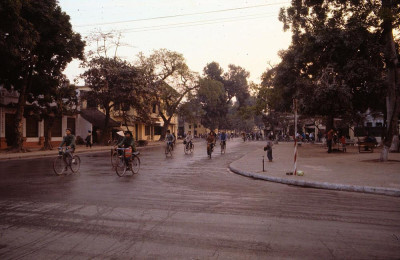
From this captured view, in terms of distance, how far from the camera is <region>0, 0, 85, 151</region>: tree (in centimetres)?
2048

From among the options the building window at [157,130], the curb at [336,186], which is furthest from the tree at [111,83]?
the curb at [336,186]

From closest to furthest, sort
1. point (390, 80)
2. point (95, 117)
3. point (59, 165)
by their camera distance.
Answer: point (59, 165) → point (390, 80) → point (95, 117)

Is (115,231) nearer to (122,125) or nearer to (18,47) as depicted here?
(18,47)

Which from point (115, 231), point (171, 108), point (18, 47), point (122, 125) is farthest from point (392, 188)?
point (171, 108)

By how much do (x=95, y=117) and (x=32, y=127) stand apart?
1103 centimetres

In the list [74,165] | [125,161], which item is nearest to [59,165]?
[74,165]

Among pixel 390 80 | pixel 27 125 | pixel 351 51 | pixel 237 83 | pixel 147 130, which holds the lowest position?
pixel 147 130

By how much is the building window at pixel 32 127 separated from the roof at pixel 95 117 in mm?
7930

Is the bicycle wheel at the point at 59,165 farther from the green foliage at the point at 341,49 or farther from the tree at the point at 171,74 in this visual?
the tree at the point at 171,74

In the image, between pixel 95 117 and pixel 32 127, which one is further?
pixel 95 117

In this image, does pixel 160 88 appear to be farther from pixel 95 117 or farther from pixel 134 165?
pixel 134 165

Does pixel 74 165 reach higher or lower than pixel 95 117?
lower

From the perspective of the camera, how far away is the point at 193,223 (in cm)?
561

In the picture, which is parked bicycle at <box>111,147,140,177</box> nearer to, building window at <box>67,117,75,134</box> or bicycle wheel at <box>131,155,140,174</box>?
bicycle wheel at <box>131,155,140,174</box>
